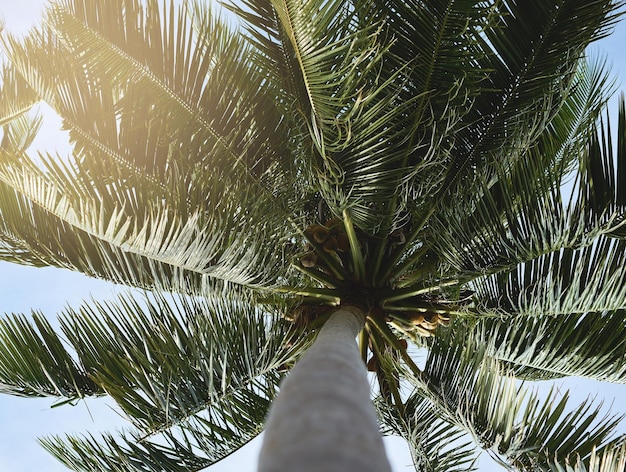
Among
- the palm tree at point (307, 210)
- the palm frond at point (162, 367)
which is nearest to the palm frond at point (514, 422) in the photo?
the palm tree at point (307, 210)

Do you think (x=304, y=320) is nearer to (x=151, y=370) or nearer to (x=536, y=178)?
(x=151, y=370)

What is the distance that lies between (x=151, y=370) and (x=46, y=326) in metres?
1.05

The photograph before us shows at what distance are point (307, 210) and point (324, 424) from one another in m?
2.87

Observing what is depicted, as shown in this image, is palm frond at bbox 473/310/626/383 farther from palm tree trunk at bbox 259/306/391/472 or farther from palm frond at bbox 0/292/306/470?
palm tree trunk at bbox 259/306/391/472

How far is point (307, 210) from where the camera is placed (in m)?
4.24

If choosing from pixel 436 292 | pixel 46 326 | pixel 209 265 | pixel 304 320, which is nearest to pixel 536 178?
pixel 436 292

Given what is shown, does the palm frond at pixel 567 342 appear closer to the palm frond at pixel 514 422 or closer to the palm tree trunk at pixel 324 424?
the palm frond at pixel 514 422

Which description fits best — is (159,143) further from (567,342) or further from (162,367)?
(567,342)

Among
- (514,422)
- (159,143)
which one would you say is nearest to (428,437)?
(514,422)

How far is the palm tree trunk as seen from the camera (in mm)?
1294

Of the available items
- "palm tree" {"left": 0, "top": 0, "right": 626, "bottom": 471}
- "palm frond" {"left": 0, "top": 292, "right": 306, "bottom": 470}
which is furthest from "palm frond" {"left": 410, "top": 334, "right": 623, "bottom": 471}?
"palm frond" {"left": 0, "top": 292, "right": 306, "bottom": 470}

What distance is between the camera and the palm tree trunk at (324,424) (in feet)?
4.25

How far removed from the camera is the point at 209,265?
3.55m

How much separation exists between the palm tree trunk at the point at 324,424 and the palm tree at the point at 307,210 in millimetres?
1214
